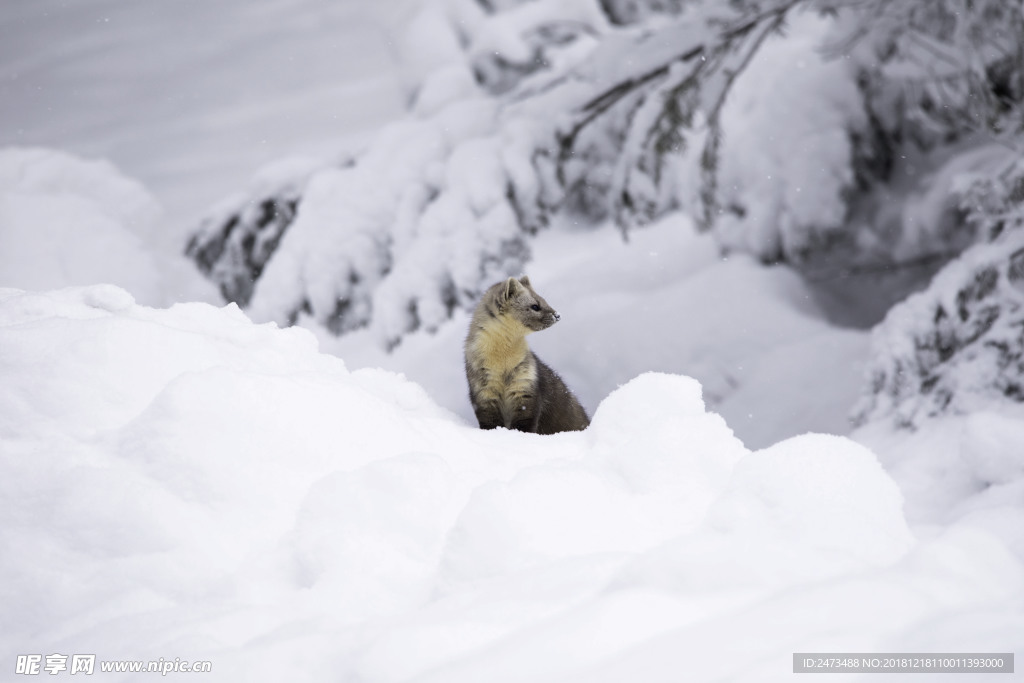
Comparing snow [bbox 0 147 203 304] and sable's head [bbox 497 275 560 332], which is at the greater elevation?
sable's head [bbox 497 275 560 332]

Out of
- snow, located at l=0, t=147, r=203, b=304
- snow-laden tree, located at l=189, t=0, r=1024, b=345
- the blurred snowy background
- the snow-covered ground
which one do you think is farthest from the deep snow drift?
the snow-covered ground

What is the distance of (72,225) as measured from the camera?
988cm

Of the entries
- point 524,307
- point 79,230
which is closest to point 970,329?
point 524,307

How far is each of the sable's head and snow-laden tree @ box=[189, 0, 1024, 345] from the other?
1.57 metres

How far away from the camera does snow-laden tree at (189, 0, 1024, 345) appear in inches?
210

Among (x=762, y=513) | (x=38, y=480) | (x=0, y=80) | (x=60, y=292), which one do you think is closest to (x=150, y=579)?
(x=38, y=480)

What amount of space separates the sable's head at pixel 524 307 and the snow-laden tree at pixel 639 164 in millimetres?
1573

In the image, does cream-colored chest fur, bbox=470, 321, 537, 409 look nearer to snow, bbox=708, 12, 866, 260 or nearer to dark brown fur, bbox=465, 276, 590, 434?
dark brown fur, bbox=465, 276, 590, 434

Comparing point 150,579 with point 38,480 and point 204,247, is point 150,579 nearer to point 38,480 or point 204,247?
point 38,480

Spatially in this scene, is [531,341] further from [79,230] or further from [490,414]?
[79,230]

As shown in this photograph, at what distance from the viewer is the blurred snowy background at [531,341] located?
5.15 feet

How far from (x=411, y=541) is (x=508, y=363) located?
211 centimetres

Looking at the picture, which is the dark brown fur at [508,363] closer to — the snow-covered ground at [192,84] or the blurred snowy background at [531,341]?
the blurred snowy background at [531,341]

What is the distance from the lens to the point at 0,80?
12.4 m
